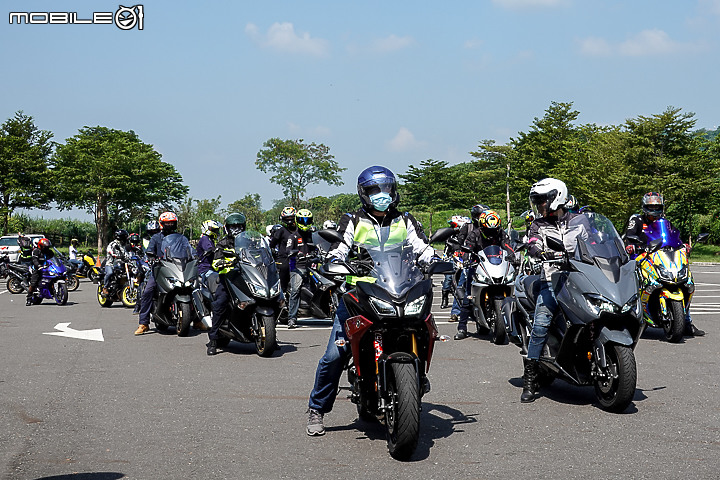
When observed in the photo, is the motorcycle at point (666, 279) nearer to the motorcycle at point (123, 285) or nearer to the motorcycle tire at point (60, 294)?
the motorcycle at point (123, 285)

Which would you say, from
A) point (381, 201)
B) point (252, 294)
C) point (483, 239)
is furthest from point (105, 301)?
point (381, 201)

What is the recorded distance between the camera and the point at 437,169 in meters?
86.5

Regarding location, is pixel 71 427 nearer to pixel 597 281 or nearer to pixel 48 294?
pixel 597 281

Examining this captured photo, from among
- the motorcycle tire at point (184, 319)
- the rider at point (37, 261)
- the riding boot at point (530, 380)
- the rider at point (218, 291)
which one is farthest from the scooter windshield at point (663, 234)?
the rider at point (37, 261)

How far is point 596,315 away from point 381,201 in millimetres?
2006

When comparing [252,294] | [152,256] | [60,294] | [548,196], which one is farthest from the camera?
[60,294]

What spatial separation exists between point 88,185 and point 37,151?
410 centimetres

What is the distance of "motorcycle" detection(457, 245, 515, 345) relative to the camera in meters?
10.8

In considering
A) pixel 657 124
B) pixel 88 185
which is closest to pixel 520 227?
pixel 657 124

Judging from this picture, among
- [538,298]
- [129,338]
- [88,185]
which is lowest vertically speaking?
[129,338]

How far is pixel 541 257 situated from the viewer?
22.4 ft

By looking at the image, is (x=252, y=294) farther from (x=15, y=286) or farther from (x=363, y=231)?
(x=15, y=286)

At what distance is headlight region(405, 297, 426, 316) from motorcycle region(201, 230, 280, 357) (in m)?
4.96

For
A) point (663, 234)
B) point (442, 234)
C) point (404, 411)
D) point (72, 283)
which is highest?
point (442, 234)
